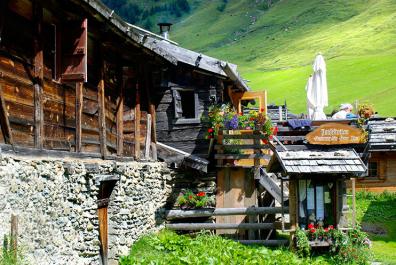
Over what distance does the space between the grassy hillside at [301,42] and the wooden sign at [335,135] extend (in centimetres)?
2928

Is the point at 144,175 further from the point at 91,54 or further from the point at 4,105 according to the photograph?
the point at 4,105

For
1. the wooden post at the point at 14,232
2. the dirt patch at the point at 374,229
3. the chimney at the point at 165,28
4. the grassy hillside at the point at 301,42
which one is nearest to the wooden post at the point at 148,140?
the chimney at the point at 165,28

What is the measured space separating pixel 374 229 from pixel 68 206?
1262 centimetres

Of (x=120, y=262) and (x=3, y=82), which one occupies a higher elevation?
(x=3, y=82)

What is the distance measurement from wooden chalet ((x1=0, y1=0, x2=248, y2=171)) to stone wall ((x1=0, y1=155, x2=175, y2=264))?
1.44ft

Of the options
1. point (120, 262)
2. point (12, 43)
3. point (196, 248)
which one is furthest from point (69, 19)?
point (196, 248)

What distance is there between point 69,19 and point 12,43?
189cm

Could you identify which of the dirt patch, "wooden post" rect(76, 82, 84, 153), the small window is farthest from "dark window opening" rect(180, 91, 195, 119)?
the small window

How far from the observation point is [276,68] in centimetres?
8431

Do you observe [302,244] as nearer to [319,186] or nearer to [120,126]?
[319,186]

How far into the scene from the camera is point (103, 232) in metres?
13.8

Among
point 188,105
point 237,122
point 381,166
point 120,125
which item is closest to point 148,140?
point 120,125

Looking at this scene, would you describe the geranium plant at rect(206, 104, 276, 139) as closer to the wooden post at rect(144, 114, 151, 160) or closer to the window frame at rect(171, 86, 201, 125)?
the window frame at rect(171, 86, 201, 125)

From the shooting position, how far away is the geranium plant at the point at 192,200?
715 inches
